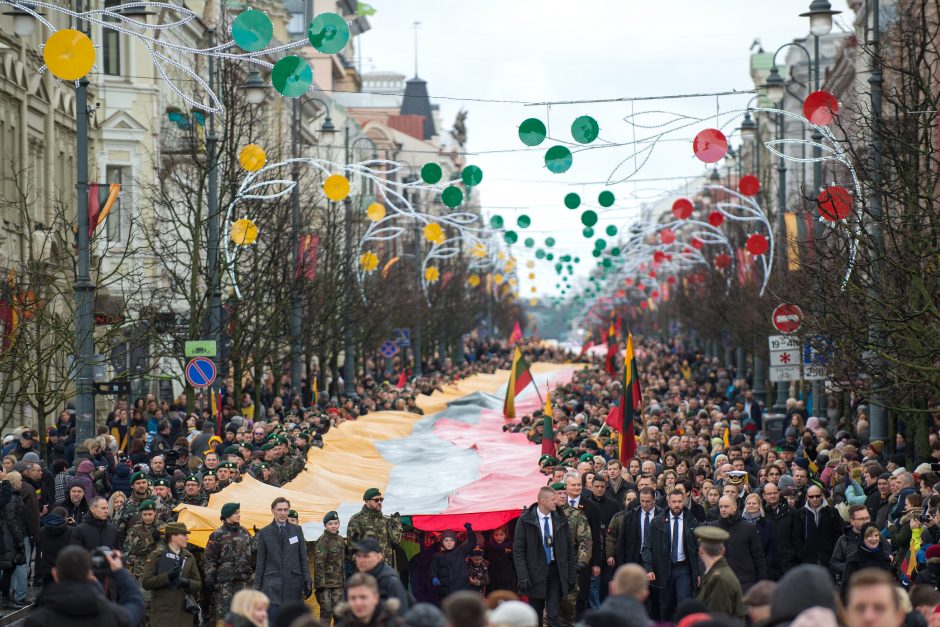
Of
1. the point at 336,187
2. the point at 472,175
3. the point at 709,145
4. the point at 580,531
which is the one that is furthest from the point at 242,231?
the point at 580,531

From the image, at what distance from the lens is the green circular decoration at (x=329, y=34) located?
56.4 feet

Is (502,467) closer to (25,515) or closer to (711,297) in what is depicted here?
(25,515)

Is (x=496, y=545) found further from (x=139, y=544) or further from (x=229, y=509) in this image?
(x=139, y=544)

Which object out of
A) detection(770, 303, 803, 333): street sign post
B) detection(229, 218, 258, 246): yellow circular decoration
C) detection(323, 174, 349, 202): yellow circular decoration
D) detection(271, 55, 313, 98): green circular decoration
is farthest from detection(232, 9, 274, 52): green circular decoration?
detection(229, 218, 258, 246): yellow circular decoration

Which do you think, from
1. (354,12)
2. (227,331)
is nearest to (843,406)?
(227,331)

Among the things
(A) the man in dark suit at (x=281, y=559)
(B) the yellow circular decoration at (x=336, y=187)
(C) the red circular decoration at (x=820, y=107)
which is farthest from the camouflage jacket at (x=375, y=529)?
(B) the yellow circular decoration at (x=336, y=187)

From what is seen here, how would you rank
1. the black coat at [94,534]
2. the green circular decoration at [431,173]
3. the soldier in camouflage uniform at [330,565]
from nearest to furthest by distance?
the black coat at [94,534]
the soldier in camouflage uniform at [330,565]
the green circular decoration at [431,173]

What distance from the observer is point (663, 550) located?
15.5 meters

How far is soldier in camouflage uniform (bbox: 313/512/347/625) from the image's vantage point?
50.5ft

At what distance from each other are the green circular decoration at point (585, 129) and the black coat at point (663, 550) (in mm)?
7861

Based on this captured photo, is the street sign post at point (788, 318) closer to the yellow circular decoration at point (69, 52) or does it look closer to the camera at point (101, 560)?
the yellow circular decoration at point (69, 52)

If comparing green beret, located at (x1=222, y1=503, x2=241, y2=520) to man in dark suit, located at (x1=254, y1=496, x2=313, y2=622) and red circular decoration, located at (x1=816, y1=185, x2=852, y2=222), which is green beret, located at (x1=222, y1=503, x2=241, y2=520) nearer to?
man in dark suit, located at (x1=254, y1=496, x2=313, y2=622)

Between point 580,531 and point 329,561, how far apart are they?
2327 millimetres

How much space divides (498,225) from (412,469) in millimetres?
27855
